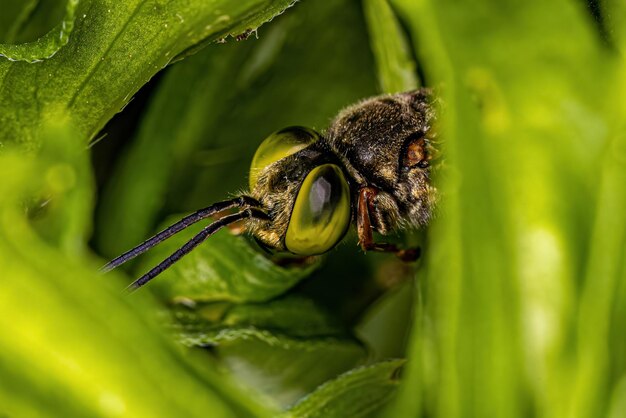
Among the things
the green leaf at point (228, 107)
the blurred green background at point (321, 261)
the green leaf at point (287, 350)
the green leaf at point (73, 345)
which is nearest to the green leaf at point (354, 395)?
the blurred green background at point (321, 261)

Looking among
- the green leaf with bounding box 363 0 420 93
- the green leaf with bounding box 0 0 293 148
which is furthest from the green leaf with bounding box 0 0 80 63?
the green leaf with bounding box 363 0 420 93

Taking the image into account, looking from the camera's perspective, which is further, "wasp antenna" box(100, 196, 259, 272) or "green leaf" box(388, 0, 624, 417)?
"wasp antenna" box(100, 196, 259, 272)

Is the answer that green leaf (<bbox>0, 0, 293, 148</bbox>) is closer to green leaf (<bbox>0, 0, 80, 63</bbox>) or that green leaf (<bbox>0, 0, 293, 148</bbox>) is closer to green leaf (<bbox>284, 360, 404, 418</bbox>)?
green leaf (<bbox>0, 0, 80, 63</bbox>)

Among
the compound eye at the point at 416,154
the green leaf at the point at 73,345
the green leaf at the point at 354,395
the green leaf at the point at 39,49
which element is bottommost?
the green leaf at the point at 73,345

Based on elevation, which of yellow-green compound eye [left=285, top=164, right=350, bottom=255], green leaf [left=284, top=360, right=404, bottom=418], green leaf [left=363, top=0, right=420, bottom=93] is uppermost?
green leaf [left=363, top=0, right=420, bottom=93]

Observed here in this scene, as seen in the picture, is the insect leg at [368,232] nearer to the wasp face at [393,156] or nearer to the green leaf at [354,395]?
the wasp face at [393,156]

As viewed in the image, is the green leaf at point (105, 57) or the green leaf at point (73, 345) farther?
the green leaf at point (105, 57)

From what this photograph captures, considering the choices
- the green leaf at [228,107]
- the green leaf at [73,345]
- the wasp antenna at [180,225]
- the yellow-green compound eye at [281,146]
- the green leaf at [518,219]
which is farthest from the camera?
the green leaf at [228,107]

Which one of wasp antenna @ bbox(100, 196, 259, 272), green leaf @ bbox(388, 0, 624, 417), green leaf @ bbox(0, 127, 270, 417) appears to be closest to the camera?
green leaf @ bbox(0, 127, 270, 417)
